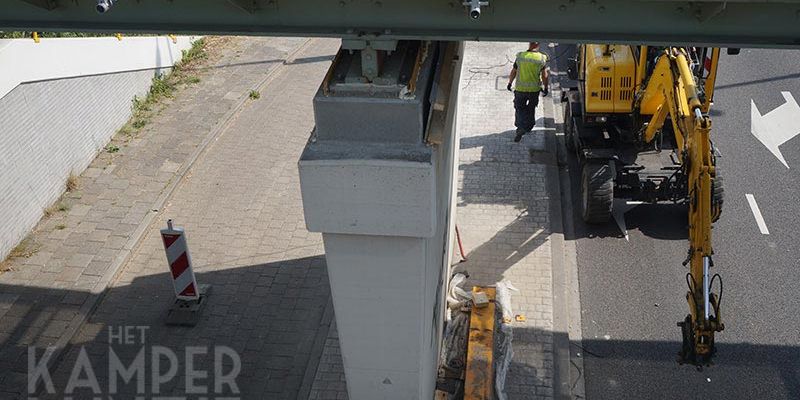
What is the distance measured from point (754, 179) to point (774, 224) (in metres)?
1.23

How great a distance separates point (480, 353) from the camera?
8.27 m

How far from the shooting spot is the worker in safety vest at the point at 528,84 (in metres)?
12.2

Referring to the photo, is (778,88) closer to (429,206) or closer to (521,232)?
(521,232)

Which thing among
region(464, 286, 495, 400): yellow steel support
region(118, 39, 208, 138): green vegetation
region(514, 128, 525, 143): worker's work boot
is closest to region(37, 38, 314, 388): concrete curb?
region(118, 39, 208, 138): green vegetation

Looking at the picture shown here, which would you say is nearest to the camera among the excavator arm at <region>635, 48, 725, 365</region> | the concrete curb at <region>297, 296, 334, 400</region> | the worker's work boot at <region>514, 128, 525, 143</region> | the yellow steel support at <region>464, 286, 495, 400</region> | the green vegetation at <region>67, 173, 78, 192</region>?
the excavator arm at <region>635, 48, 725, 365</region>

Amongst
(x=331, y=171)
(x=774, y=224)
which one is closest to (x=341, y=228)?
(x=331, y=171)

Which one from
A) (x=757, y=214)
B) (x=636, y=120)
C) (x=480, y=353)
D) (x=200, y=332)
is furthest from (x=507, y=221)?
(x=200, y=332)

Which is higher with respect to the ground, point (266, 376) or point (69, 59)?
point (69, 59)

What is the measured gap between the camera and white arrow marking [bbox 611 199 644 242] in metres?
11.1

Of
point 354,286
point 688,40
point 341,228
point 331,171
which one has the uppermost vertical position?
point 688,40

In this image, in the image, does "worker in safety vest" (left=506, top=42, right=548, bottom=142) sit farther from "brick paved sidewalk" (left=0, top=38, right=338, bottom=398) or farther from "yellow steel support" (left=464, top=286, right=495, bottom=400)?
"yellow steel support" (left=464, top=286, right=495, bottom=400)

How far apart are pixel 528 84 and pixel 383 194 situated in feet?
23.8

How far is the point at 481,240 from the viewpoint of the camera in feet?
35.4

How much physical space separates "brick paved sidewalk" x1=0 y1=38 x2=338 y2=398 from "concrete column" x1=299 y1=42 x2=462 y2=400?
227 centimetres
